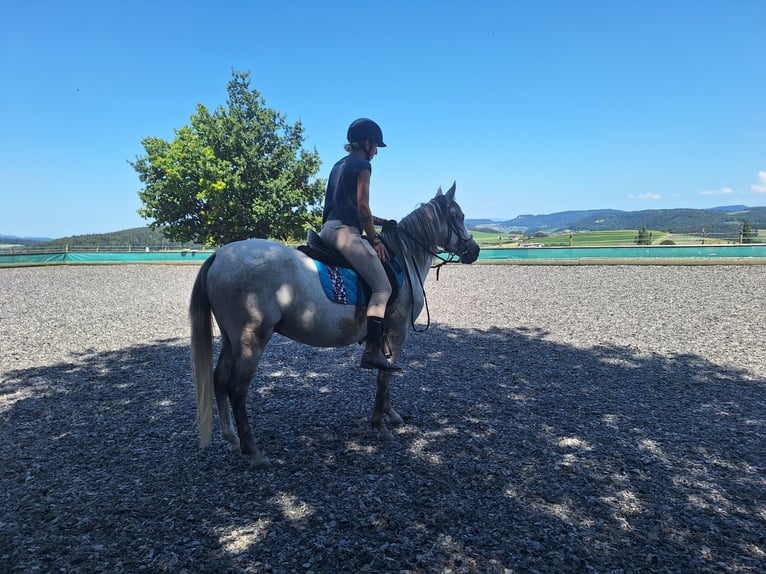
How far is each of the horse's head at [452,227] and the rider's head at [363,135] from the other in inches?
43.8

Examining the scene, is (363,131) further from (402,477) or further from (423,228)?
(402,477)

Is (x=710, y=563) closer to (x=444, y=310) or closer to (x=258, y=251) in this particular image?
(x=258, y=251)

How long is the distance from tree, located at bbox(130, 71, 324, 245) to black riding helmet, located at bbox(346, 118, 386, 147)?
25335 mm

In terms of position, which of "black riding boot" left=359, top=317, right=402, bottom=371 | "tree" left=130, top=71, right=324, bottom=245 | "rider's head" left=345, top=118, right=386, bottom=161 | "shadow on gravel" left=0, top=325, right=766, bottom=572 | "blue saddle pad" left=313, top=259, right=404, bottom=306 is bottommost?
"shadow on gravel" left=0, top=325, right=766, bottom=572

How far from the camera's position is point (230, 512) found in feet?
10.1

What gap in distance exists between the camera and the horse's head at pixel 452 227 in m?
4.80

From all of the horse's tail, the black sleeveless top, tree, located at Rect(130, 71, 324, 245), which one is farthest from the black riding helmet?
tree, located at Rect(130, 71, 324, 245)

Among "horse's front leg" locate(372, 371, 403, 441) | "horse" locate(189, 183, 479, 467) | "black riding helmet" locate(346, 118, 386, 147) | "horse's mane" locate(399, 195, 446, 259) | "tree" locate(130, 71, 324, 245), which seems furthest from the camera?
"tree" locate(130, 71, 324, 245)

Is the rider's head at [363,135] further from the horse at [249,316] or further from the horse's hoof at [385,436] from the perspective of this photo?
the horse's hoof at [385,436]

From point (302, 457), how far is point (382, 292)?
178 centimetres

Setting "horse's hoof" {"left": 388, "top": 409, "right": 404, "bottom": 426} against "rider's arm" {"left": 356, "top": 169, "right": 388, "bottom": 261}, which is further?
"horse's hoof" {"left": 388, "top": 409, "right": 404, "bottom": 426}

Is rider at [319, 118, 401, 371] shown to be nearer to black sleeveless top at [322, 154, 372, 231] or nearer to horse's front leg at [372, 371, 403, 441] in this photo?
black sleeveless top at [322, 154, 372, 231]

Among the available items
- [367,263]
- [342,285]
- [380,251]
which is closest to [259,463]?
[342,285]

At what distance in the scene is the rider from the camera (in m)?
3.84
